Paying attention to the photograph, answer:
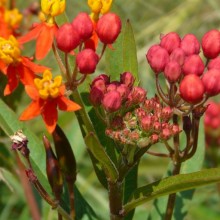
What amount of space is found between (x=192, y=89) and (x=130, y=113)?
16cm

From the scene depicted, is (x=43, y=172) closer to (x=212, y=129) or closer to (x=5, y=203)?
(x=212, y=129)

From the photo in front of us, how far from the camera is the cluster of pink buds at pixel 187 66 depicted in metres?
1.34

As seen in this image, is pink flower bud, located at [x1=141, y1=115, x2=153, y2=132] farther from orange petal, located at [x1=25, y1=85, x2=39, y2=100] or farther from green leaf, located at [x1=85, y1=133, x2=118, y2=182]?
orange petal, located at [x1=25, y1=85, x2=39, y2=100]

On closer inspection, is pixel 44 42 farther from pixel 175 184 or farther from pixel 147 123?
pixel 175 184

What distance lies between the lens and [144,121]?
4.41ft

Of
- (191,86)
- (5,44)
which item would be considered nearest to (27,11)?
(5,44)

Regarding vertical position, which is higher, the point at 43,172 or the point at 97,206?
the point at 43,172

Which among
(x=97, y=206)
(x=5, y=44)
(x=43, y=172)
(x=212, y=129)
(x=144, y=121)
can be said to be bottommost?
(x=97, y=206)

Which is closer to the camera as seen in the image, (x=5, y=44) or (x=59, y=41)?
(x=59, y=41)

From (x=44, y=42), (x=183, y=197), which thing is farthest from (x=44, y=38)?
(x=183, y=197)

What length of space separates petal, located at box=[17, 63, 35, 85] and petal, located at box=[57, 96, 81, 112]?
141mm

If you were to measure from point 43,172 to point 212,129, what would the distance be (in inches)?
57.3

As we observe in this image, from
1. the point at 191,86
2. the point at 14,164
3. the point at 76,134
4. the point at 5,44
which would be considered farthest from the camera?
the point at 76,134

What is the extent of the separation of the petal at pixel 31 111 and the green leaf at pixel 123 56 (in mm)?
244
